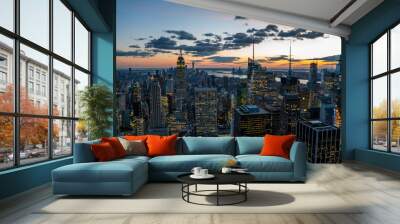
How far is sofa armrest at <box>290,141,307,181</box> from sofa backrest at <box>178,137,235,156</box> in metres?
1.27

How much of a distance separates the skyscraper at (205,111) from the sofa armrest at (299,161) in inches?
170

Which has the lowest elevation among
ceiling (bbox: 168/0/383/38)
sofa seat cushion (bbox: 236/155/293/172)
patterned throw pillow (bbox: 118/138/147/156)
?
sofa seat cushion (bbox: 236/155/293/172)

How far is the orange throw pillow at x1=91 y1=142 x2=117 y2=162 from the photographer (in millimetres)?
6428

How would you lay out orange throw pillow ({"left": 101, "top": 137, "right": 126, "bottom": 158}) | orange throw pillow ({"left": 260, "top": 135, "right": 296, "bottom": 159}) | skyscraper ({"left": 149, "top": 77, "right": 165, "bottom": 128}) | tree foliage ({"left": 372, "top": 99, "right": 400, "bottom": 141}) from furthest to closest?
skyscraper ({"left": 149, "top": 77, "right": 165, "bottom": 128}) < tree foliage ({"left": 372, "top": 99, "right": 400, "bottom": 141}) < orange throw pillow ({"left": 260, "top": 135, "right": 296, "bottom": 159}) < orange throw pillow ({"left": 101, "top": 137, "right": 126, "bottom": 158})

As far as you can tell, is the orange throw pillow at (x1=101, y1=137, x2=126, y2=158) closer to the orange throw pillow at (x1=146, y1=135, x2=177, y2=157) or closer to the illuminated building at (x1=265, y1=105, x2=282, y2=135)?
the orange throw pillow at (x1=146, y1=135, x2=177, y2=157)

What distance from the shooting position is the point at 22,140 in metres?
6.05

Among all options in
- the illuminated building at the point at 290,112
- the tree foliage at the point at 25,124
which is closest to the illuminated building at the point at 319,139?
the illuminated building at the point at 290,112

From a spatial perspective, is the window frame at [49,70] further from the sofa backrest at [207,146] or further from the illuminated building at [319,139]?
the illuminated building at [319,139]

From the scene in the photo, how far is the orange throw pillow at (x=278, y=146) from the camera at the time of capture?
726 cm

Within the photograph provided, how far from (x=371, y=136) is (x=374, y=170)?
2207 mm

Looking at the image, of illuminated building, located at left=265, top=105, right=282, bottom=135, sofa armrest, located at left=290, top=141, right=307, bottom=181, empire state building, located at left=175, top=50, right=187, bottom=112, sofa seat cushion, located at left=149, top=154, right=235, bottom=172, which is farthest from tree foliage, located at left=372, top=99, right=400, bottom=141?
empire state building, located at left=175, top=50, right=187, bottom=112

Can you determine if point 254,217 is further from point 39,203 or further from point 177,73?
point 177,73

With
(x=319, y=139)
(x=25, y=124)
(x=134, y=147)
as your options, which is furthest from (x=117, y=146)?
(x=319, y=139)

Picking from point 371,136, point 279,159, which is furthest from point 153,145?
point 371,136
